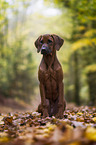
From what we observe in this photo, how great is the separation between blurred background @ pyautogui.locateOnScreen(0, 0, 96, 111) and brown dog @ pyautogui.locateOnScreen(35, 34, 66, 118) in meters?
5.68

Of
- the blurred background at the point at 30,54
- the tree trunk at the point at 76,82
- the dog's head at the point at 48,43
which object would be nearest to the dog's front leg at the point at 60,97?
the dog's head at the point at 48,43

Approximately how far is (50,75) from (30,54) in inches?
685

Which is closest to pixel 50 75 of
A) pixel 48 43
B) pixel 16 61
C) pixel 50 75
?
pixel 50 75

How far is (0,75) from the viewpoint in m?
15.8

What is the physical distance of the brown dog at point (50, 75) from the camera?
4.91 metres

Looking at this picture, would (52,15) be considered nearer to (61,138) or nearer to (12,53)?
(12,53)

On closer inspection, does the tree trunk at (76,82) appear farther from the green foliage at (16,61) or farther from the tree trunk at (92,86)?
the green foliage at (16,61)

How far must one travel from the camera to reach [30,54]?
22125 millimetres

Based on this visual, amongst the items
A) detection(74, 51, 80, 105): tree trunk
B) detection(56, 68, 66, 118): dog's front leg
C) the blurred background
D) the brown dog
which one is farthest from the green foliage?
detection(56, 68, 66, 118): dog's front leg

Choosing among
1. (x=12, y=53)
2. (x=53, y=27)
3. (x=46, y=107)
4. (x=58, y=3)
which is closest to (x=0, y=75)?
(x=12, y=53)

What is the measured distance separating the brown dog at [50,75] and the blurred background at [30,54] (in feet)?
18.6

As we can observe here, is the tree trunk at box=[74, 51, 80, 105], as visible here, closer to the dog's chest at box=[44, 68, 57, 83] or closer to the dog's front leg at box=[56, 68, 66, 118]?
the dog's front leg at box=[56, 68, 66, 118]

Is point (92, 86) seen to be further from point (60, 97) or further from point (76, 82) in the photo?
point (60, 97)

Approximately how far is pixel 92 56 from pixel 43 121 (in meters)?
10.1
